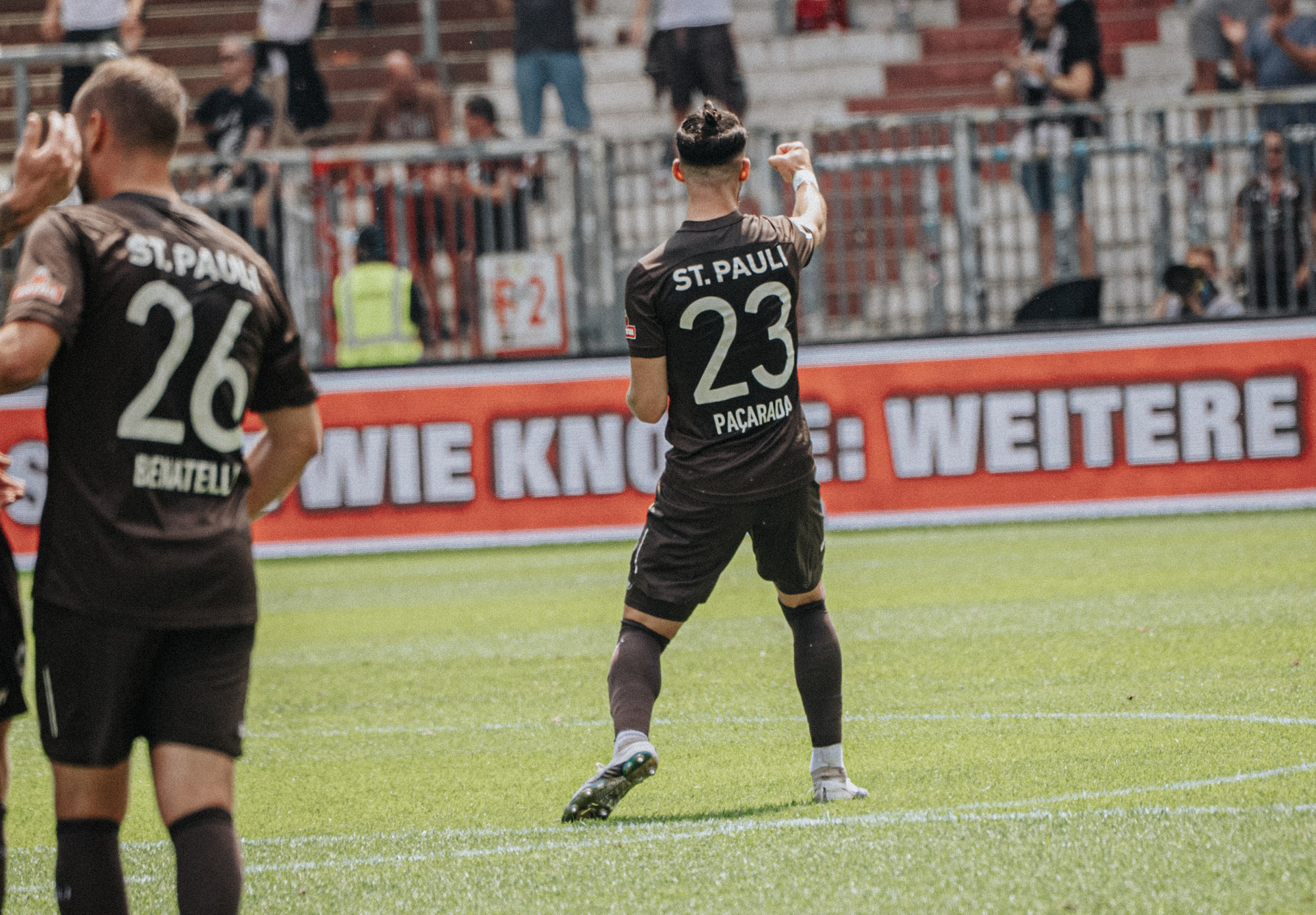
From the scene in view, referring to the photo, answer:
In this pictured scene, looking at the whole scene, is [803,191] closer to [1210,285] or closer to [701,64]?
[1210,285]

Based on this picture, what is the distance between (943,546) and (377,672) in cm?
528

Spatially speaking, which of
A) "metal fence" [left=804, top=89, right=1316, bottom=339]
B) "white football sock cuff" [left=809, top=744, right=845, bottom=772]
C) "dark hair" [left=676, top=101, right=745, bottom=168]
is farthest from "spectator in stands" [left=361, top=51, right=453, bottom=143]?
"white football sock cuff" [left=809, top=744, right=845, bottom=772]

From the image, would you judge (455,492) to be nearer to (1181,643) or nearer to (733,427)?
(1181,643)

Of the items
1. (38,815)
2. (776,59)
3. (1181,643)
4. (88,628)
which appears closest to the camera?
(88,628)

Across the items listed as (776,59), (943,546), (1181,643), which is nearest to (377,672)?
(1181,643)

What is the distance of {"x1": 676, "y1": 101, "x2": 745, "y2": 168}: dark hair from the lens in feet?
17.9

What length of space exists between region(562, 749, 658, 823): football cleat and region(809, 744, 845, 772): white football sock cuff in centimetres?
54

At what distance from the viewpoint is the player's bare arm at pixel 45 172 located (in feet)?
12.3

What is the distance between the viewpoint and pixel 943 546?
1303 centimetres

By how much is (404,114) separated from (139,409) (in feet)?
43.9

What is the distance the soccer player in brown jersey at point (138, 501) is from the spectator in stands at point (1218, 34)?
15158 mm

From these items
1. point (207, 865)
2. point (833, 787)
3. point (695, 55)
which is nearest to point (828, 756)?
point (833, 787)

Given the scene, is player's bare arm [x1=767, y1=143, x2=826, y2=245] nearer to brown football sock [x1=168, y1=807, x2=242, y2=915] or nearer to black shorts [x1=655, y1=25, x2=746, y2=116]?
brown football sock [x1=168, y1=807, x2=242, y2=915]

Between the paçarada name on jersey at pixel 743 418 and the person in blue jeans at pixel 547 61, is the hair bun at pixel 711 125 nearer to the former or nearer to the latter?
the paçarada name on jersey at pixel 743 418
